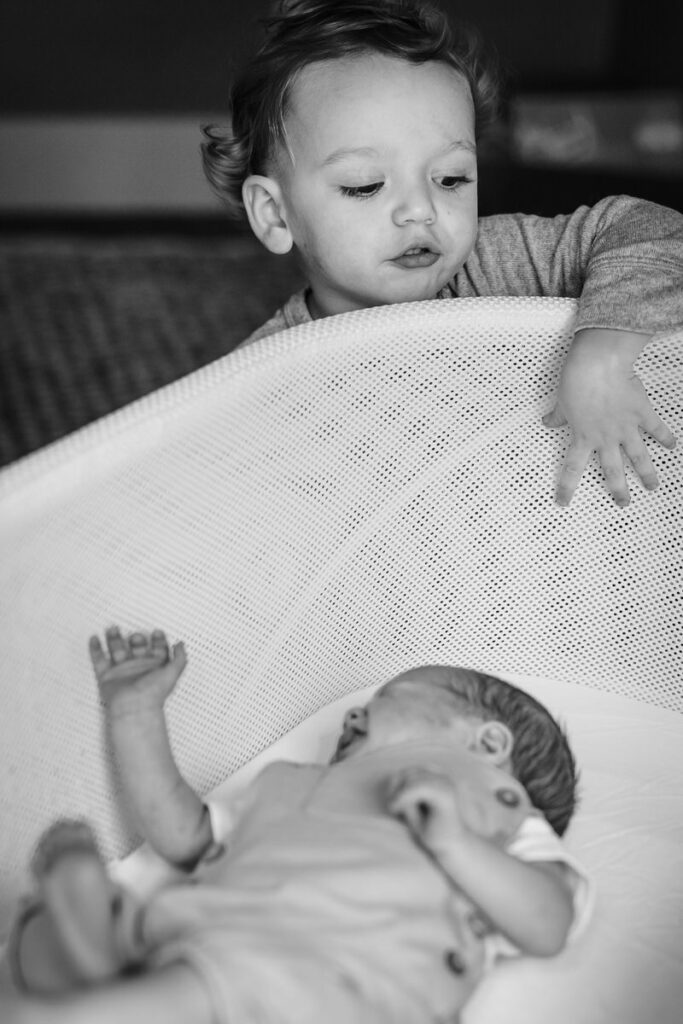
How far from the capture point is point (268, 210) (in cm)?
110

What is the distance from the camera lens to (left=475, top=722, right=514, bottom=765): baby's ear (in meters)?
0.85

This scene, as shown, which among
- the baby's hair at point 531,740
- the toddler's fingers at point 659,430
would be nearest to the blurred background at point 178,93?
the toddler's fingers at point 659,430

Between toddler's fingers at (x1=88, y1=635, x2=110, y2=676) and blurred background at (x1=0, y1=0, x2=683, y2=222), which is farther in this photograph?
blurred background at (x1=0, y1=0, x2=683, y2=222)

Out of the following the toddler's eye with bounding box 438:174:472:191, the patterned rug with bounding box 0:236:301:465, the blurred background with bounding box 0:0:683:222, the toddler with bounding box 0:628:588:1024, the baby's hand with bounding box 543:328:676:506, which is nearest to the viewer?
the toddler with bounding box 0:628:588:1024

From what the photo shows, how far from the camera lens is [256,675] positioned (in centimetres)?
100

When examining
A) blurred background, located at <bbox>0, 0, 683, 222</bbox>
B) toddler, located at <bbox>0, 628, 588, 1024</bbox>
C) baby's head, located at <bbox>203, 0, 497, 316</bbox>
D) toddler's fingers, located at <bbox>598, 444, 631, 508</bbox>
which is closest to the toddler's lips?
baby's head, located at <bbox>203, 0, 497, 316</bbox>

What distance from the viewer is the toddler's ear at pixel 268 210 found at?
1087mm

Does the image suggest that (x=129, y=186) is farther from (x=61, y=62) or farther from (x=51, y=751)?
(x=51, y=751)

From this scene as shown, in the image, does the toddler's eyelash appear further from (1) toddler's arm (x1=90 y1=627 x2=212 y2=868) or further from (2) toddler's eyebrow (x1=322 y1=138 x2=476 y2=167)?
(1) toddler's arm (x1=90 y1=627 x2=212 y2=868)

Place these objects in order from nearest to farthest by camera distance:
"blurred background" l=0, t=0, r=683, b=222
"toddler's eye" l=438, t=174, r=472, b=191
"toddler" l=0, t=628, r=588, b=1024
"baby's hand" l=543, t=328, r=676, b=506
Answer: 1. "toddler" l=0, t=628, r=588, b=1024
2. "baby's hand" l=543, t=328, r=676, b=506
3. "toddler's eye" l=438, t=174, r=472, b=191
4. "blurred background" l=0, t=0, r=683, b=222

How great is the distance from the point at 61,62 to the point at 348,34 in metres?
1.78

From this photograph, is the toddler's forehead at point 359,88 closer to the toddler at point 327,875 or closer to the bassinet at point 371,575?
the bassinet at point 371,575

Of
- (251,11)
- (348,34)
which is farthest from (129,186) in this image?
(348,34)

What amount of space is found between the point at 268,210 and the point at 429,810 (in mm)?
586
